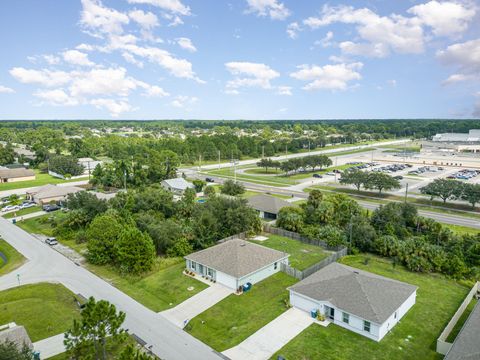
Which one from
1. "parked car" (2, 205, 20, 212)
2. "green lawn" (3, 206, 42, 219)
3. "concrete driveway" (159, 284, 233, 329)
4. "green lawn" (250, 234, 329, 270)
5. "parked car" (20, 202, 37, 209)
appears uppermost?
"parked car" (20, 202, 37, 209)

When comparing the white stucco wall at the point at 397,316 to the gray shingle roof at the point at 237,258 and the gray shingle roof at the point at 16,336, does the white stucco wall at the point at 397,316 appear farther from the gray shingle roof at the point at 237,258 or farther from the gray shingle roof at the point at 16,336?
the gray shingle roof at the point at 16,336

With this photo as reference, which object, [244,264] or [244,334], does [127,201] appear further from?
[244,334]

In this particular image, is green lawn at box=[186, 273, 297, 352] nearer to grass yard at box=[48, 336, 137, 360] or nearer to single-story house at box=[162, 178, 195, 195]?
grass yard at box=[48, 336, 137, 360]

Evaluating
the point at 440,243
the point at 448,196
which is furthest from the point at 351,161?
the point at 440,243

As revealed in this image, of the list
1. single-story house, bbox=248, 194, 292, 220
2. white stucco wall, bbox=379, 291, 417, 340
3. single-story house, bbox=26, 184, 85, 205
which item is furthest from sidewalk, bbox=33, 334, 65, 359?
single-story house, bbox=26, 184, 85, 205

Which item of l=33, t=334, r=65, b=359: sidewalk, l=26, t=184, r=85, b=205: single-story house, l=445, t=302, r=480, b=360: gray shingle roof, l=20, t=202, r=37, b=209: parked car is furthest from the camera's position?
l=26, t=184, r=85, b=205: single-story house

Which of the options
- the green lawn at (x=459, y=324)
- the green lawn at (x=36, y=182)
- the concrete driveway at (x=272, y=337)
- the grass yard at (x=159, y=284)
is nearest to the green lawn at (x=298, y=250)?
the concrete driveway at (x=272, y=337)

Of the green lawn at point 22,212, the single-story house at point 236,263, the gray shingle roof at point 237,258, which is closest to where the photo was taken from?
the single-story house at point 236,263
